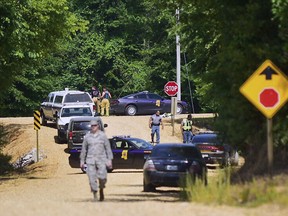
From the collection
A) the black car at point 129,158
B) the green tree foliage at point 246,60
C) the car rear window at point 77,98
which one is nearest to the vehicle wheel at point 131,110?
the car rear window at point 77,98

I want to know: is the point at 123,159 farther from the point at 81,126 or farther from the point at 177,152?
the point at 177,152

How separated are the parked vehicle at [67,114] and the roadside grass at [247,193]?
28.3m

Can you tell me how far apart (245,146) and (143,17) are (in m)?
53.1

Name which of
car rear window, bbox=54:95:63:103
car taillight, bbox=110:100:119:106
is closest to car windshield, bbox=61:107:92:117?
car rear window, bbox=54:95:63:103

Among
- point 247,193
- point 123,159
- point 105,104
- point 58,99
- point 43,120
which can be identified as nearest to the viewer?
point 247,193

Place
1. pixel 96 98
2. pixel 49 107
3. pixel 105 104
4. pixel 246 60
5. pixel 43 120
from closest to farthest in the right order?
pixel 246 60 → pixel 49 107 → pixel 43 120 → pixel 96 98 → pixel 105 104

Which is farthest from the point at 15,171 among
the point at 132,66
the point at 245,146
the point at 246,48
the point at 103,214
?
the point at 132,66

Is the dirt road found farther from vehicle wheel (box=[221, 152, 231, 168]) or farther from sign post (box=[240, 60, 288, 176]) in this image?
vehicle wheel (box=[221, 152, 231, 168])

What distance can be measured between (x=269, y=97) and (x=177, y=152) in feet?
26.2

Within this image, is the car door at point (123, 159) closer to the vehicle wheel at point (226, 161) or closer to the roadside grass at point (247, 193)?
the vehicle wheel at point (226, 161)

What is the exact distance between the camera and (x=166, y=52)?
228 ft

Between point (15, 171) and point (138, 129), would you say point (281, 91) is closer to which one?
point (15, 171)

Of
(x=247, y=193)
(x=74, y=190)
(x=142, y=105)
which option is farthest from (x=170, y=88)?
(x=247, y=193)

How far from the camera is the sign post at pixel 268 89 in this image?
695 inches
